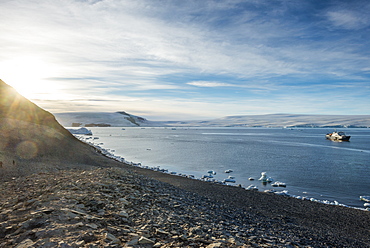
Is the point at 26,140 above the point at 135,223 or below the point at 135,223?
above

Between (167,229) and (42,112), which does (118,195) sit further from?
(42,112)

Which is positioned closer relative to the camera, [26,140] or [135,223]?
[135,223]

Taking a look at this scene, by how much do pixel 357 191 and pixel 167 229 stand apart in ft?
67.7

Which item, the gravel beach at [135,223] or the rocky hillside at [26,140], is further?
the rocky hillside at [26,140]

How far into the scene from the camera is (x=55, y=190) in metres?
8.48

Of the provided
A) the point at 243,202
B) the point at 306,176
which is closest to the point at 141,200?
the point at 243,202

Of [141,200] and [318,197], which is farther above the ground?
[141,200]

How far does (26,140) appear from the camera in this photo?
880 inches

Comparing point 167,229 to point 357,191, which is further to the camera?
point 357,191

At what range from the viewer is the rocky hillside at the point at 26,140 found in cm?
1765

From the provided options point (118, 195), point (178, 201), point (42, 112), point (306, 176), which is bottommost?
point (306, 176)

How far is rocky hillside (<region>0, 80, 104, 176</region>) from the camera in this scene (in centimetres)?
1765

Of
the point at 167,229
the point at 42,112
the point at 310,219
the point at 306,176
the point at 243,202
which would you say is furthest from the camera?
the point at 42,112

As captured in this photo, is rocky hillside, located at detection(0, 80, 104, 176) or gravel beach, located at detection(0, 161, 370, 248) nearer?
gravel beach, located at detection(0, 161, 370, 248)
